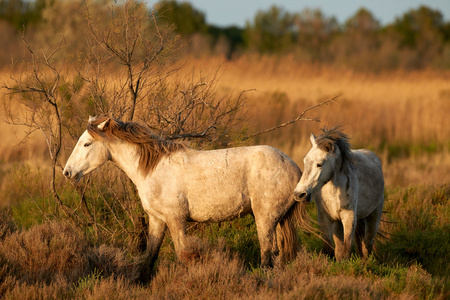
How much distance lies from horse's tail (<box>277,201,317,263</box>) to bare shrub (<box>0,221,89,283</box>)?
7.15 feet

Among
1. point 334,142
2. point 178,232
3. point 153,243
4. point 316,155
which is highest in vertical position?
point 334,142

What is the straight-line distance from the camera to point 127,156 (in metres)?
6.49

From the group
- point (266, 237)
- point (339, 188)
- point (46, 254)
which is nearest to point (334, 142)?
point (339, 188)

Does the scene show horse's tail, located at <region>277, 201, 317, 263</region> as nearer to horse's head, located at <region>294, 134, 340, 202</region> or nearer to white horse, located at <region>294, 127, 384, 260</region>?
white horse, located at <region>294, 127, 384, 260</region>

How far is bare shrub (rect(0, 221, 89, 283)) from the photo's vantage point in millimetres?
5887

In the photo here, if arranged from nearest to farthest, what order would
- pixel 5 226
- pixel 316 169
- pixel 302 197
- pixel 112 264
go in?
pixel 302 197 < pixel 316 169 < pixel 112 264 < pixel 5 226

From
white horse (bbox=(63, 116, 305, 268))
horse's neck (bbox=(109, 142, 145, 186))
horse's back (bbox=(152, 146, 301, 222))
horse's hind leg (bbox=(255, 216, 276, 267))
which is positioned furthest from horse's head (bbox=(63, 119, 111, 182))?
horse's hind leg (bbox=(255, 216, 276, 267))

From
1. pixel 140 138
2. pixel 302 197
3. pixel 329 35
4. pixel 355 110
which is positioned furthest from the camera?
pixel 329 35

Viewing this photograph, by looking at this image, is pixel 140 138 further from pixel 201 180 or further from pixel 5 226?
pixel 5 226

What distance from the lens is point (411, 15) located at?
43.8 metres

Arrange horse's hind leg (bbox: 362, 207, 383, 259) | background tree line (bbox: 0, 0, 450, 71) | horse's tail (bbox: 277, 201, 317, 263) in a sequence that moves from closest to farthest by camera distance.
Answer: horse's tail (bbox: 277, 201, 317, 263) → horse's hind leg (bbox: 362, 207, 383, 259) → background tree line (bbox: 0, 0, 450, 71)

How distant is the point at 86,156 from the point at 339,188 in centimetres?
281

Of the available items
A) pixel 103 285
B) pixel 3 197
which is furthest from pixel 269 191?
pixel 3 197

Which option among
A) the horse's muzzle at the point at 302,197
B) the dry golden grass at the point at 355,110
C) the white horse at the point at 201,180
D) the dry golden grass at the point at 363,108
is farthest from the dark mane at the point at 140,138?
the dry golden grass at the point at 363,108
